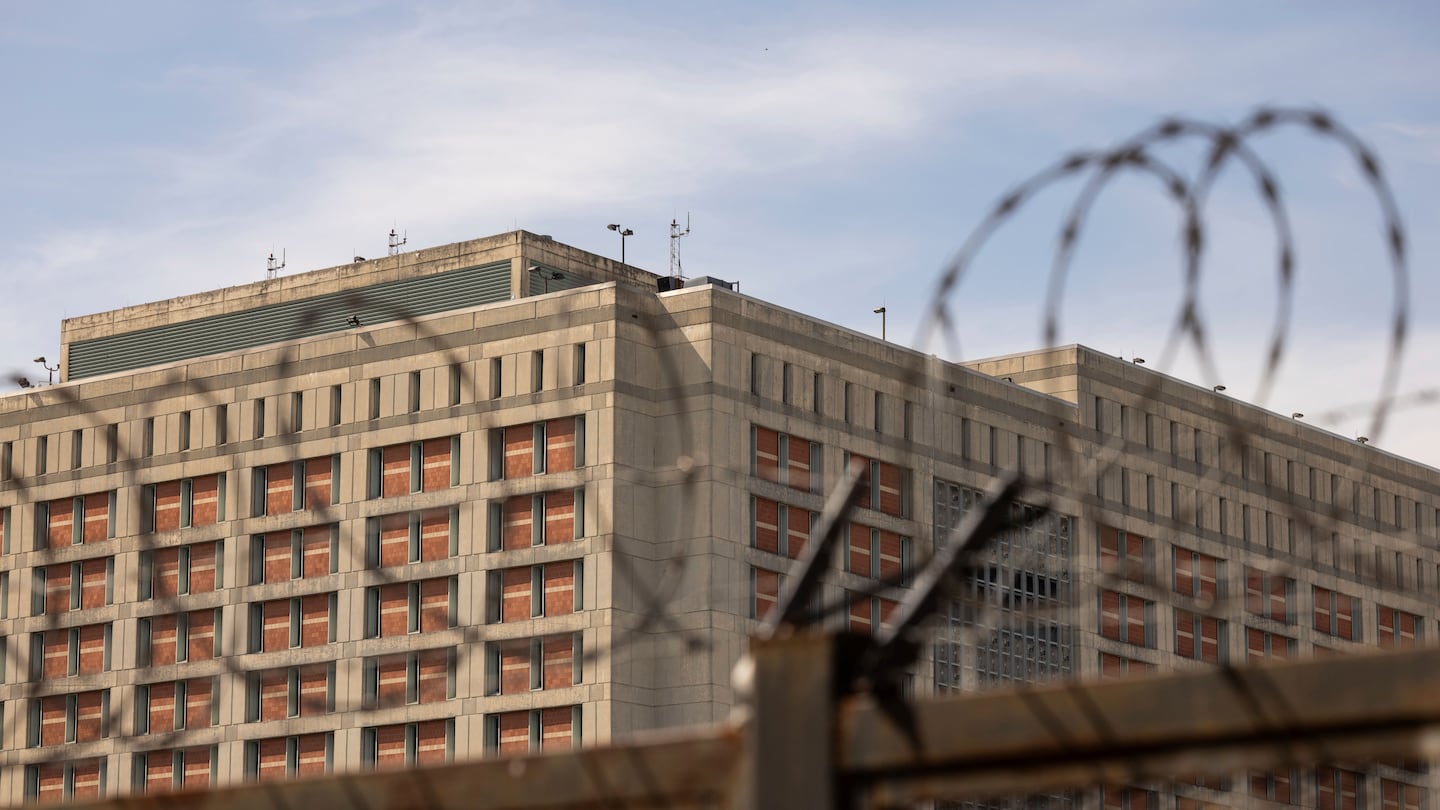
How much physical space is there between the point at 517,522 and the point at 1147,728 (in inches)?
3350

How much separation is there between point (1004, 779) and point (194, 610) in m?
94.9

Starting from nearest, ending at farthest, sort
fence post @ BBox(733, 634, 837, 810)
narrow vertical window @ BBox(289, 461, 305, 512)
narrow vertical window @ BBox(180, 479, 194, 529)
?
1. fence post @ BBox(733, 634, 837, 810)
2. narrow vertical window @ BBox(289, 461, 305, 512)
3. narrow vertical window @ BBox(180, 479, 194, 529)

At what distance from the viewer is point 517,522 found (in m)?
97.2

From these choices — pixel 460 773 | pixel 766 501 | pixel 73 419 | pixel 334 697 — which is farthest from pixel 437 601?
pixel 460 773

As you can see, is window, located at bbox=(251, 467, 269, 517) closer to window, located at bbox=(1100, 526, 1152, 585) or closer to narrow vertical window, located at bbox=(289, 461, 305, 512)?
narrow vertical window, located at bbox=(289, 461, 305, 512)

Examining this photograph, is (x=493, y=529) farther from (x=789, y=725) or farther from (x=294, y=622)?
(x=789, y=725)

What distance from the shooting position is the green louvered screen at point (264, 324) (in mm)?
115438

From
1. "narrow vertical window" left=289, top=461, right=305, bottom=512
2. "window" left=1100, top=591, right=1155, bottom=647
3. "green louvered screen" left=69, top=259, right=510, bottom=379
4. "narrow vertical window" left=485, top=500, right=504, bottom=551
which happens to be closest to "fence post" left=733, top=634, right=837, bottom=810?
"narrow vertical window" left=485, top=500, right=504, bottom=551

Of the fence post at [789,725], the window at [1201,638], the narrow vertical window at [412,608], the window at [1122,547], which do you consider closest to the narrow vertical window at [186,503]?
the narrow vertical window at [412,608]

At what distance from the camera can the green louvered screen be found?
115 meters

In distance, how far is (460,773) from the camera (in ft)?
49.9

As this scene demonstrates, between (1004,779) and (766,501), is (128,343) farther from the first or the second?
(1004,779)

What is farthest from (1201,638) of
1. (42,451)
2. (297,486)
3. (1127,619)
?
(42,451)

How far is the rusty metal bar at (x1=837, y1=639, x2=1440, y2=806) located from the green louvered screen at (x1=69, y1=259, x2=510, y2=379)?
3771 inches
